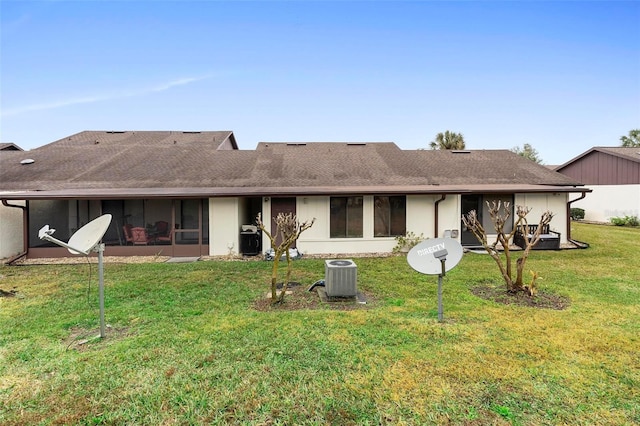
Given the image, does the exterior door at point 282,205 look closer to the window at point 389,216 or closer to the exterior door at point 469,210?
the window at point 389,216

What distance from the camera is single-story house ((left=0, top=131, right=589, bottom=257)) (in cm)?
1041

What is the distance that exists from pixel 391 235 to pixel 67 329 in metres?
8.93

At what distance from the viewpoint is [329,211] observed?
10656 mm

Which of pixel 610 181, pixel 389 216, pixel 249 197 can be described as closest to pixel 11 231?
pixel 249 197

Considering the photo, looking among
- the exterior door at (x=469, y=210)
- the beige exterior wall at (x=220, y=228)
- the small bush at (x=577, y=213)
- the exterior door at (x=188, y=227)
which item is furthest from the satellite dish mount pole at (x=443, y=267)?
the small bush at (x=577, y=213)

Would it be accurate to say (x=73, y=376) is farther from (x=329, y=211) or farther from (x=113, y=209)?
(x=113, y=209)

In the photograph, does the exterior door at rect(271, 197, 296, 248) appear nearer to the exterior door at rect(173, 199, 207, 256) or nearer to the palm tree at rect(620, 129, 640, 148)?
the exterior door at rect(173, 199, 207, 256)

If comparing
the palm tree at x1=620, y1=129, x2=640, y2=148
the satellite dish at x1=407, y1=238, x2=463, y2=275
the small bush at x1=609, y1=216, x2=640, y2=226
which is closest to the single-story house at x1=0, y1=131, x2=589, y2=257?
the satellite dish at x1=407, y1=238, x2=463, y2=275

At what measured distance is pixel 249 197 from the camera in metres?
10.5

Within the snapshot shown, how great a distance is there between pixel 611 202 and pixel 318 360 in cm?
2337

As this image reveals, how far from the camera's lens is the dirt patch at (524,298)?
5512mm

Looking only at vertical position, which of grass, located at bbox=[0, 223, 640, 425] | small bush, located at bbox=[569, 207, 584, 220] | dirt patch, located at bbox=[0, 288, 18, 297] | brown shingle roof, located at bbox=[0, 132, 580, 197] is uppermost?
brown shingle roof, located at bbox=[0, 132, 580, 197]

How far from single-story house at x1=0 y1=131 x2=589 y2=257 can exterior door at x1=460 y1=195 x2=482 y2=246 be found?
0.05 meters

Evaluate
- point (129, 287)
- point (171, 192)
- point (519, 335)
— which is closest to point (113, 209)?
point (171, 192)
